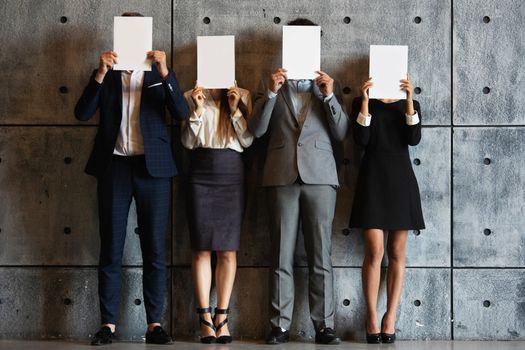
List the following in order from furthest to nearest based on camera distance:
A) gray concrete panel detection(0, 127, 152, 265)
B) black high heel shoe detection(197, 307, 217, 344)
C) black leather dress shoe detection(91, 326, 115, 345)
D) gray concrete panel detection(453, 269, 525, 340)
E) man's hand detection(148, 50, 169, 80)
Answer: gray concrete panel detection(0, 127, 152, 265), gray concrete panel detection(453, 269, 525, 340), black high heel shoe detection(197, 307, 217, 344), black leather dress shoe detection(91, 326, 115, 345), man's hand detection(148, 50, 169, 80)

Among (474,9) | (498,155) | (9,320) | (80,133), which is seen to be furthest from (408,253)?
(9,320)

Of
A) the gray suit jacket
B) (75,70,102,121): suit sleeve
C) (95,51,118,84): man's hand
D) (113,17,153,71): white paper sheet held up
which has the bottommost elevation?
the gray suit jacket

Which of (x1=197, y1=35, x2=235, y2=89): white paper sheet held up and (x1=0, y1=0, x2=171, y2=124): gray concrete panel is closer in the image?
(x1=197, y1=35, x2=235, y2=89): white paper sheet held up

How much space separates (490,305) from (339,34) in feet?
7.09

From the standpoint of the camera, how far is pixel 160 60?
4816 millimetres

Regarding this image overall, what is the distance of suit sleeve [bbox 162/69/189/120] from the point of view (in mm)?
4852

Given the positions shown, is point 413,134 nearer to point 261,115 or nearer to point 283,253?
point 261,115

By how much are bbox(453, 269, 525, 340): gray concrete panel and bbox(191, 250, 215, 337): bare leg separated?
1719 millimetres

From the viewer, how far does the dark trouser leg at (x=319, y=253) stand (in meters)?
4.96

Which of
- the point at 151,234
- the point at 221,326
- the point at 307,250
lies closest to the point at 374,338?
the point at 307,250

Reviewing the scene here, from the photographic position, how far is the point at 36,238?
5434 millimetres

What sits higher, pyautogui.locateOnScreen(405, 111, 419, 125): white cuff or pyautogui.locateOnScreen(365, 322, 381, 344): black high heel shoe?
pyautogui.locateOnScreen(405, 111, 419, 125): white cuff

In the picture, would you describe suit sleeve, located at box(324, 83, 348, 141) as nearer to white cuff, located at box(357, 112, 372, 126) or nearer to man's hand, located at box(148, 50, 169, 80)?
white cuff, located at box(357, 112, 372, 126)

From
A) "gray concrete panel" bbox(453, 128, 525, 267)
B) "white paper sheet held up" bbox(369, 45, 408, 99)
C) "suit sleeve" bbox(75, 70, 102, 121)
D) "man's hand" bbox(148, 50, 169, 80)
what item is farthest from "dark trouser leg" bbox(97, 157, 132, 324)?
"gray concrete panel" bbox(453, 128, 525, 267)
